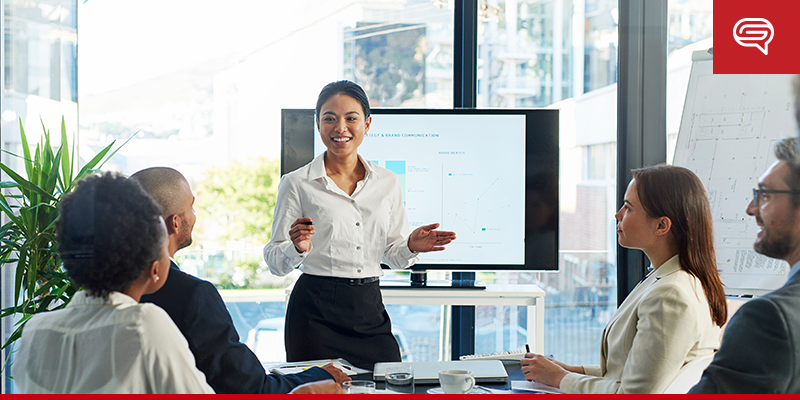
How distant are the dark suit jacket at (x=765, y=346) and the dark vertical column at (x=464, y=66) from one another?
250cm

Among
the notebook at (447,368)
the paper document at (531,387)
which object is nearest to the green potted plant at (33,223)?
the notebook at (447,368)

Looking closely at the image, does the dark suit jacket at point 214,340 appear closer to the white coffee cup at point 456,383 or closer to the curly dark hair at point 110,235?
the curly dark hair at point 110,235

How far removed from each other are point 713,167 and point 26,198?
8.03 feet

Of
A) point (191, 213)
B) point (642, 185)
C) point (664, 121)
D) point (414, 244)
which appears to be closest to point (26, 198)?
point (191, 213)

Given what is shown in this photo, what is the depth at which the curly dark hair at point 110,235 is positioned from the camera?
0.84 metres

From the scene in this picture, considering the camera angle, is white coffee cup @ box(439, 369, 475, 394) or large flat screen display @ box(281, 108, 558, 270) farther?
large flat screen display @ box(281, 108, 558, 270)

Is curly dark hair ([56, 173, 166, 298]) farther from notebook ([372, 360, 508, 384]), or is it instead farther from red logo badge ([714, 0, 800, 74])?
red logo badge ([714, 0, 800, 74])

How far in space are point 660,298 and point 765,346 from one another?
0.44 meters

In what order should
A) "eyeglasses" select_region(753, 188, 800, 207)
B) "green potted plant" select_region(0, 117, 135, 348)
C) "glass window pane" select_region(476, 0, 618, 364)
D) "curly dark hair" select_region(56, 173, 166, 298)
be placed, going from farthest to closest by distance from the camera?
1. "glass window pane" select_region(476, 0, 618, 364)
2. "green potted plant" select_region(0, 117, 135, 348)
3. "eyeglasses" select_region(753, 188, 800, 207)
4. "curly dark hair" select_region(56, 173, 166, 298)

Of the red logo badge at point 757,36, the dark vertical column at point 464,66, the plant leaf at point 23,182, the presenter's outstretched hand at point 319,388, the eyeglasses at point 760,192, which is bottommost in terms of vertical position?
the presenter's outstretched hand at point 319,388

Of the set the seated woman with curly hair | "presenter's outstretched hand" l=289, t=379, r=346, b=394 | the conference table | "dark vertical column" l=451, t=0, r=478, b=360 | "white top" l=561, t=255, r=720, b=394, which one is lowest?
the conference table

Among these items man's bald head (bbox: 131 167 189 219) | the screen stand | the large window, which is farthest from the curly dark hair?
the screen stand

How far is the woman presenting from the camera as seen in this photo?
6.79 feet

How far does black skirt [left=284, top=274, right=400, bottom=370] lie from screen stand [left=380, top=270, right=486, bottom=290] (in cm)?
83
